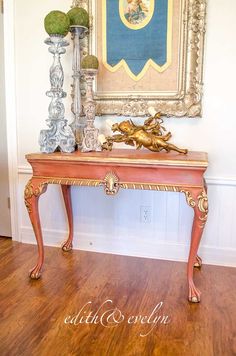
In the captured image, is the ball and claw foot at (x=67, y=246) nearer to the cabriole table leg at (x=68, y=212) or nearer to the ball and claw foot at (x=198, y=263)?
the cabriole table leg at (x=68, y=212)

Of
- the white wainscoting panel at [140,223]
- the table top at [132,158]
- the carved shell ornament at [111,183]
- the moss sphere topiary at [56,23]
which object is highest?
the moss sphere topiary at [56,23]

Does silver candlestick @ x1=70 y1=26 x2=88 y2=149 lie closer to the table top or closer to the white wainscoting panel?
the table top

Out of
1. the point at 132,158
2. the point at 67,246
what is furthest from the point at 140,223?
the point at 132,158

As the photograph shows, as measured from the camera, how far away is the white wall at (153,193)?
2064 mm

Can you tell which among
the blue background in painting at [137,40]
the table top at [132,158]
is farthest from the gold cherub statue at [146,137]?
the blue background in painting at [137,40]

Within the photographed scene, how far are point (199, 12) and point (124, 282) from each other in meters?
1.79

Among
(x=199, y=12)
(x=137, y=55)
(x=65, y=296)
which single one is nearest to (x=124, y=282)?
(x=65, y=296)

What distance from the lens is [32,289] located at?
74.9 inches

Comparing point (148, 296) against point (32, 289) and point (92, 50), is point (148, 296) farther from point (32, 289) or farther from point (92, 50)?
point (92, 50)

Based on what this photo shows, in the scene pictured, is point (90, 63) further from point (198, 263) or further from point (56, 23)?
point (198, 263)

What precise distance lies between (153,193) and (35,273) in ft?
3.24

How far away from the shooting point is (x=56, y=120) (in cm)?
200

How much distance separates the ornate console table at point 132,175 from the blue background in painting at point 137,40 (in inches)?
28.1

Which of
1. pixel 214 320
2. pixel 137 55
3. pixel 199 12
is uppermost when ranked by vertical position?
pixel 199 12
